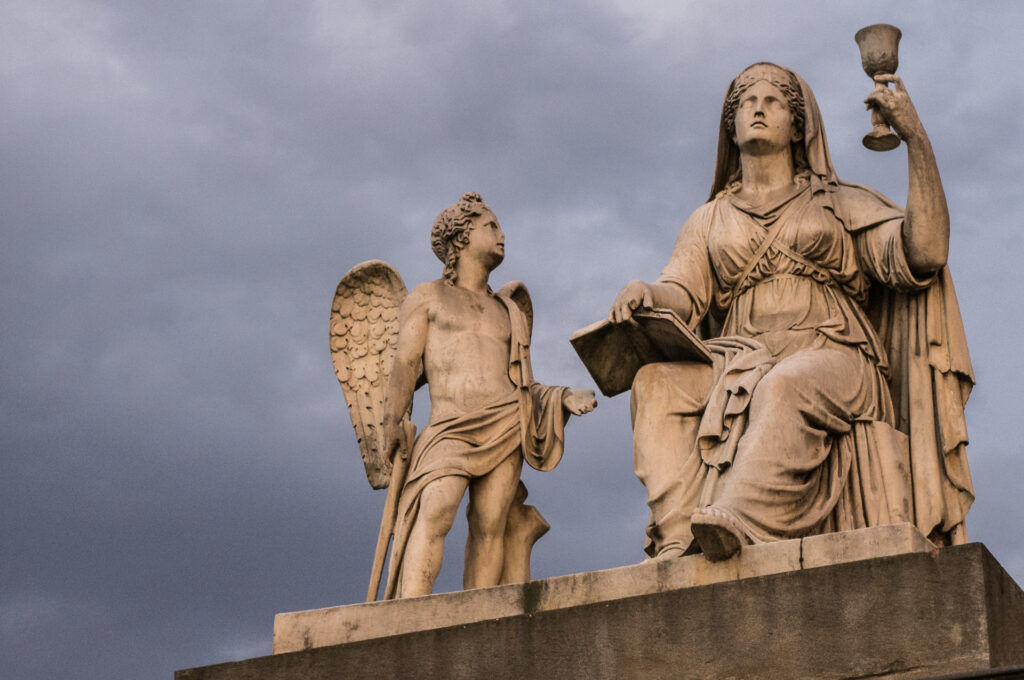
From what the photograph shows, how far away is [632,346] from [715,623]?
2261mm

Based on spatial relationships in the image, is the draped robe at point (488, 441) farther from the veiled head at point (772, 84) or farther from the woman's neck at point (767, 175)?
the veiled head at point (772, 84)

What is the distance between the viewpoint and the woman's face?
1080cm

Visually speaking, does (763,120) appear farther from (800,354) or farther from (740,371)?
(740,371)

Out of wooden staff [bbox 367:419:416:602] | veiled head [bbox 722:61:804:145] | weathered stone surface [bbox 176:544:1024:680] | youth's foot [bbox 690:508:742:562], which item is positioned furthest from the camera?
veiled head [bbox 722:61:804:145]

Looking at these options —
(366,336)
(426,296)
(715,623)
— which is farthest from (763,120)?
(715,623)

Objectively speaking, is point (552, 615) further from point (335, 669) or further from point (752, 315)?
point (752, 315)

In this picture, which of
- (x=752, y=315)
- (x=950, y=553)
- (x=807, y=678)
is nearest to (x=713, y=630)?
(x=807, y=678)

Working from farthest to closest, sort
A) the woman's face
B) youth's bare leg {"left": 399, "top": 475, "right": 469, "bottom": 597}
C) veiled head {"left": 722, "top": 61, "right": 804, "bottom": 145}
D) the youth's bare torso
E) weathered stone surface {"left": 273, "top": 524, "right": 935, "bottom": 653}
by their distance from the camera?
veiled head {"left": 722, "top": 61, "right": 804, "bottom": 145} < the woman's face < the youth's bare torso < youth's bare leg {"left": 399, "top": 475, "right": 469, "bottom": 597} < weathered stone surface {"left": 273, "top": 524, "right": 935, "bottom": 653}

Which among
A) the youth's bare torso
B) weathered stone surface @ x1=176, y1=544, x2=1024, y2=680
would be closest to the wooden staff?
the youth's bare torso

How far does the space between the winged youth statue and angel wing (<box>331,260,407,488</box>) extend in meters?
0.01

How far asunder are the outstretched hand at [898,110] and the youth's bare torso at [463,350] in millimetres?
2476

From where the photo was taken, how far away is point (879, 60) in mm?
10133

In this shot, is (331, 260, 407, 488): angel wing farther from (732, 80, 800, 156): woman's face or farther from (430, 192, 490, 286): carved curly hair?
(732, 80, 800, 156): woman's face

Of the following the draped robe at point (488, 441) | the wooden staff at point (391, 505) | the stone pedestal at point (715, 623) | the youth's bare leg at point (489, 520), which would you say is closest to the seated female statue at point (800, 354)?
the stone pedestal at point (715, 623)
